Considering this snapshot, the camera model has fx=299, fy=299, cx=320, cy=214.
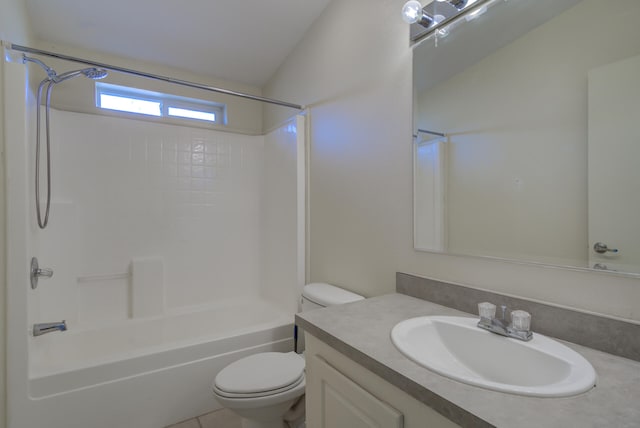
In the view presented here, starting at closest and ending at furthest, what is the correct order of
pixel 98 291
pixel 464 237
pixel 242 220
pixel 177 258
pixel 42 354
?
pixel 464 237 → pixel 42 354 → pixel 98 291 → pixel 177 258 → pixel 242 220

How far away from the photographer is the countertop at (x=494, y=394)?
0.52 meters

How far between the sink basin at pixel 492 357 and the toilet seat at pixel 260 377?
2.40ft

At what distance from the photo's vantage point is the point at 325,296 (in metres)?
1.68

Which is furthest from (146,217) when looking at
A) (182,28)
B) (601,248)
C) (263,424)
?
(601,248)

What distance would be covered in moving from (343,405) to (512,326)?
Answer: 0.53m

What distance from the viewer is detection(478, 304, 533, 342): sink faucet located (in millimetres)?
829

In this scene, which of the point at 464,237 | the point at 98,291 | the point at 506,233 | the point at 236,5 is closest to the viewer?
the point at 506,233

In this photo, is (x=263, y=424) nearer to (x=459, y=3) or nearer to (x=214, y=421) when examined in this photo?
(x=214, y=421)

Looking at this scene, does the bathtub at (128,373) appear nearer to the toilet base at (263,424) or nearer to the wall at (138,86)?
the toilet base at (263,424)

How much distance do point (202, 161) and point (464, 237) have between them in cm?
228

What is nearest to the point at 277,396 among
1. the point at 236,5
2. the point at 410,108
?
the point at 410,108

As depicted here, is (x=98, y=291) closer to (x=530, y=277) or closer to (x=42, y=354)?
(x=42, y=354)

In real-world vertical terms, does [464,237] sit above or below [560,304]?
above

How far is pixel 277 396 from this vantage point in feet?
4.33
